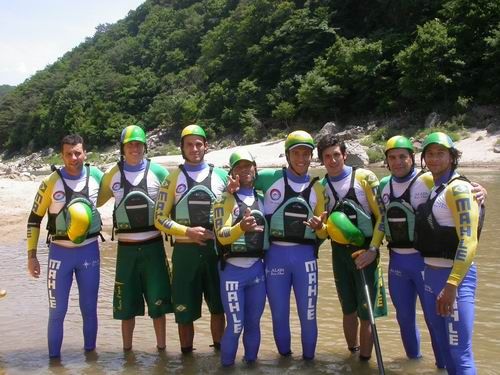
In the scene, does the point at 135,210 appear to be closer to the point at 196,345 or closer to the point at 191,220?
the point at 191,220

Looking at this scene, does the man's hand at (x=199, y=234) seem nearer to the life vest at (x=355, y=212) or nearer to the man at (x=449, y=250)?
the life vest at (x=355, y=212)

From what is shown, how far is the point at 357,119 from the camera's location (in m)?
42.6

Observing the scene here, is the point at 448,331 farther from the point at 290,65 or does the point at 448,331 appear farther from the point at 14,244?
the point at 290,65

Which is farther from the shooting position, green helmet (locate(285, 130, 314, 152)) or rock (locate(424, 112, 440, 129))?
rock (locate(424, 112, 440, 129))

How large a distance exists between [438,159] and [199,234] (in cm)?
225

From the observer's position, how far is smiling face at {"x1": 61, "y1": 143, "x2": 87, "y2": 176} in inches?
216

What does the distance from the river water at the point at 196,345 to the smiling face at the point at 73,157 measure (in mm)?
2021

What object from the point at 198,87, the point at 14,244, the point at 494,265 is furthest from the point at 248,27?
the point at 494,265

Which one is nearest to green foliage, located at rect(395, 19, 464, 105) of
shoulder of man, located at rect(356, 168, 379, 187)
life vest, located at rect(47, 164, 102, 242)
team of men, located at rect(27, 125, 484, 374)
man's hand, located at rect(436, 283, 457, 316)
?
shoulder of man, located at rect(356, 168, 379, 187)

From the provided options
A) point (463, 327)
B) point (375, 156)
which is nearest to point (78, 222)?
point (463, 327)

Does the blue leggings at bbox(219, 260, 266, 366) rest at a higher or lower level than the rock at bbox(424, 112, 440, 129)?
lower

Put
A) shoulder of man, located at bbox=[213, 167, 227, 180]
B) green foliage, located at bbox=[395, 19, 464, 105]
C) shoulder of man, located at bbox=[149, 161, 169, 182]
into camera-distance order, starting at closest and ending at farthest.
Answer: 1. shoulder of man, located at bbox=[213, 167, 227, 180]
2. shoulder of man, located at bbox=[149, 161, 169, 182]
3. green foliage, located at bbox=[395, 19, 464, 105]

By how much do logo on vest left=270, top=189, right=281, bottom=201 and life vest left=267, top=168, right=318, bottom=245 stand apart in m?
0.08

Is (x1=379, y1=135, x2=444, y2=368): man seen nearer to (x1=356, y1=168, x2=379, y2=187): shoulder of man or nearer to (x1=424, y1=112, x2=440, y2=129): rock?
(x1=356, y1=168, x2=379, y2=187): shoulder of man
